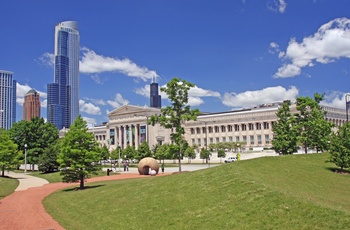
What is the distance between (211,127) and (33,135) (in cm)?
7890

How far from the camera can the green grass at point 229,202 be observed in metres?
15.0

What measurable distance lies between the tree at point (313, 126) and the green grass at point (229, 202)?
19401mm

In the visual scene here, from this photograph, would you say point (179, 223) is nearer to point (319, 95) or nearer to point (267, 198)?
point (267, 198)

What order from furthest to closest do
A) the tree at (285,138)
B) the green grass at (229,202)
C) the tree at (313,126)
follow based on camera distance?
the tree at (285,138) < the tree at (313,126) < the green grass at (229,202)

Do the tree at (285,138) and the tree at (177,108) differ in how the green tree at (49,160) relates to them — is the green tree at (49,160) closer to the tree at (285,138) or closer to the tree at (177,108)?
the tree at (177,108)

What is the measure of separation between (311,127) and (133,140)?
116m

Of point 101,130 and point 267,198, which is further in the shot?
point 101,130

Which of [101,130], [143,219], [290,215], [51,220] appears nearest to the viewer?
[290,215]

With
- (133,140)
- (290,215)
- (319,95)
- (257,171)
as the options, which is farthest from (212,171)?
(133,140)

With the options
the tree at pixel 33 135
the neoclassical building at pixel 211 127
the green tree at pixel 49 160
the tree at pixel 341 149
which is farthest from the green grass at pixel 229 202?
the neoclassical building at pixel 211 127

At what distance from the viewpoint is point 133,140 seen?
6245 inches

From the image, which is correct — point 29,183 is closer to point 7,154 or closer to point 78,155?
point 7,154

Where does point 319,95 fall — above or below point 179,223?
above

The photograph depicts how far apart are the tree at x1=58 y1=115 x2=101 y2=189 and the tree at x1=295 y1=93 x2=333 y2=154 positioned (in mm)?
28630
